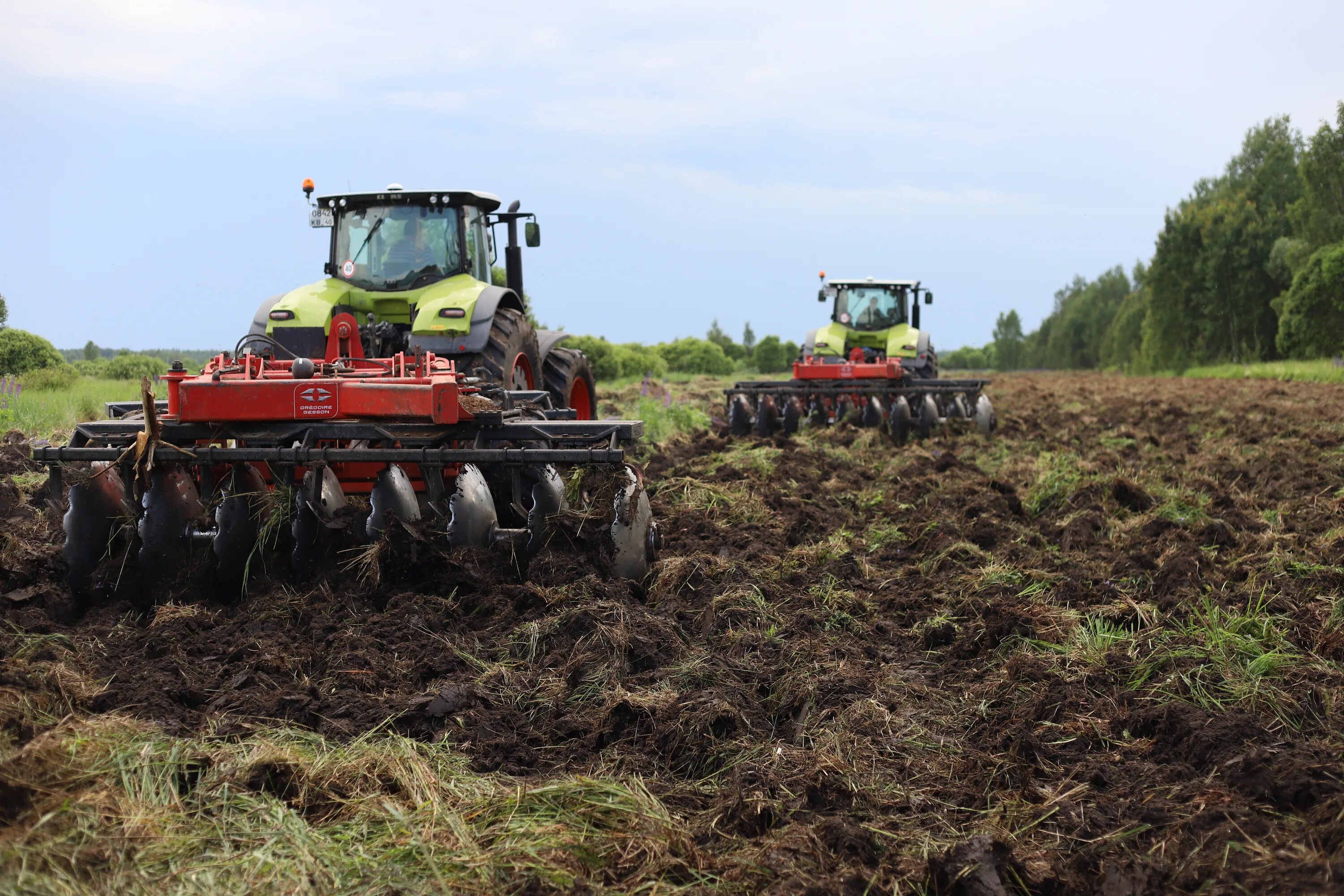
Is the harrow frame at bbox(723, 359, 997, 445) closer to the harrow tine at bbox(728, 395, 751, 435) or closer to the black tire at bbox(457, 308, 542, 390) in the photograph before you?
the harrow tine at bbox(728, 395, 751, 435)

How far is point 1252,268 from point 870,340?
34780mm

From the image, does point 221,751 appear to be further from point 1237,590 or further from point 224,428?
point 1237,590

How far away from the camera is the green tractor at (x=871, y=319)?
17.8 meters

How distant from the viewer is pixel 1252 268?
45.5m

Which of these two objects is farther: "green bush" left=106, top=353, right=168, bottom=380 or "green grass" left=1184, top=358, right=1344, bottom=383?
"green grass" left=1184, top=358, right=1344, bottom=383

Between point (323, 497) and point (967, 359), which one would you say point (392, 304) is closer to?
point (323, 497)

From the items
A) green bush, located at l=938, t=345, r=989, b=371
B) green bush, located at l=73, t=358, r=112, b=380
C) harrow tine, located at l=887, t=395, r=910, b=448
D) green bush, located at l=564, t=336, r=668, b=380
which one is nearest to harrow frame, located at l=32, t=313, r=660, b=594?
harrow tine, located at l=887, t=395, r=910, b=448

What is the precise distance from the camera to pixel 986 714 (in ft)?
13.0

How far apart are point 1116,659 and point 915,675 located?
798mm

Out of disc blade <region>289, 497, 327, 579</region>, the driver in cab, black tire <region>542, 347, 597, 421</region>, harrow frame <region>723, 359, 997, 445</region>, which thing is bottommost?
disc blade <region>289, 497, 327, 579</region>

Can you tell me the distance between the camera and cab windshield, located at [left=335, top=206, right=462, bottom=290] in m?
8.29

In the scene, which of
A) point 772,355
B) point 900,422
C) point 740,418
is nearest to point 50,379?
point 740,418

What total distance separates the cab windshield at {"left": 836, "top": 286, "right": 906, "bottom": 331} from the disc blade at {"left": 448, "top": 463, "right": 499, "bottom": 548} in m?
13.8

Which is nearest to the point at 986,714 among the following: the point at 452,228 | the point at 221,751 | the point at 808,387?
the point at 221,751
